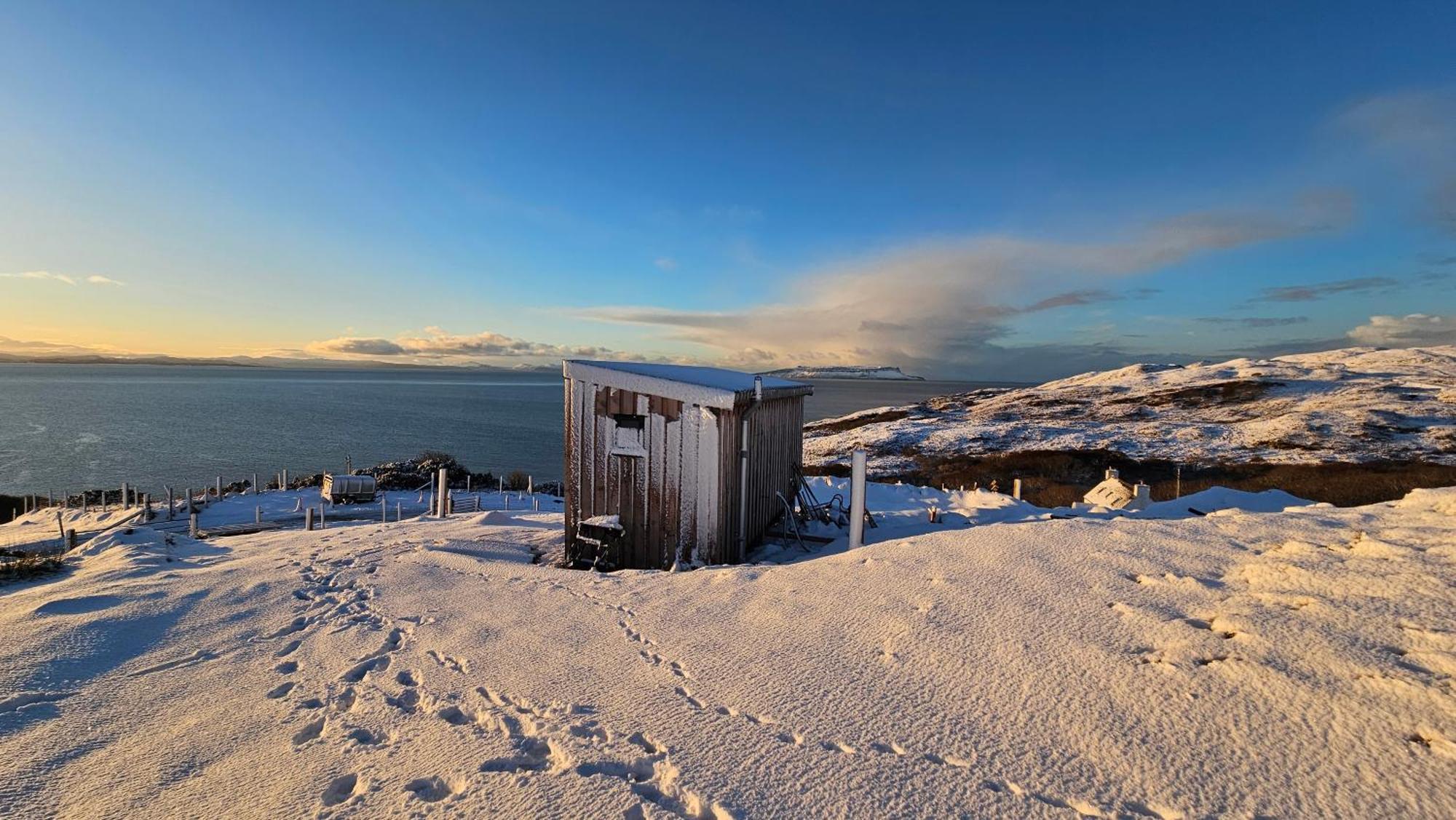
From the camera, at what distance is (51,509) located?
2656cm

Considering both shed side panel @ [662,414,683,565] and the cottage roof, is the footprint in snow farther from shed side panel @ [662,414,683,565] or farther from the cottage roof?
the cottage roof

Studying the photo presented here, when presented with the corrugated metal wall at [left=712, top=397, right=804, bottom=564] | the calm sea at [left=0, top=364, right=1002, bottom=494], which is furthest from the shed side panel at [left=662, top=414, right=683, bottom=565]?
the calm sea at [left=0, top=364, right=1002, bottom=494]

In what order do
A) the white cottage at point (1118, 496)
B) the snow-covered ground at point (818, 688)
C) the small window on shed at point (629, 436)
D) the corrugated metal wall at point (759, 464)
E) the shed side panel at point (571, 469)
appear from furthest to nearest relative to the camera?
1. the white cottage at point (1118, 496)
2. the shed side panel at point (571, 469)
3. the small window on shed at point (629, 436)
4. the corrugated metal wall at point (759, 464)
5. the snow-covered ground at point (818, 688)

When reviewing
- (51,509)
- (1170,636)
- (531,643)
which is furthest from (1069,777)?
(51,509)

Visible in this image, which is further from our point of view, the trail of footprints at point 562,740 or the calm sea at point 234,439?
the calm sea at point 234,439

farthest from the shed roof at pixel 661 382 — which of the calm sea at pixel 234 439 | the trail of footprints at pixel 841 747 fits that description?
the calm sea at pixel 234 439

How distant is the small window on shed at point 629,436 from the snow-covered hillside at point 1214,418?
2657cm

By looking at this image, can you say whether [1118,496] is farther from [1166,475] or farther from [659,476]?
[1166,475]

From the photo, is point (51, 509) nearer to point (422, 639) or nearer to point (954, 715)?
point (422, 639)

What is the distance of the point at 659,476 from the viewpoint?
1169 centimetres

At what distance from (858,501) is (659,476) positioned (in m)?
3.80

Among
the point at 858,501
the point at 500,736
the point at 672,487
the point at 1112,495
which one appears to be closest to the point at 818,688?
the point at 500,736

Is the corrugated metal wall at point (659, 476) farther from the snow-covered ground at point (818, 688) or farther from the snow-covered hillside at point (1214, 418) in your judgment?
the snow-covered hillside at point (1214, 418)

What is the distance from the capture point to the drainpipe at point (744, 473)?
Answer: 39.0 ft
